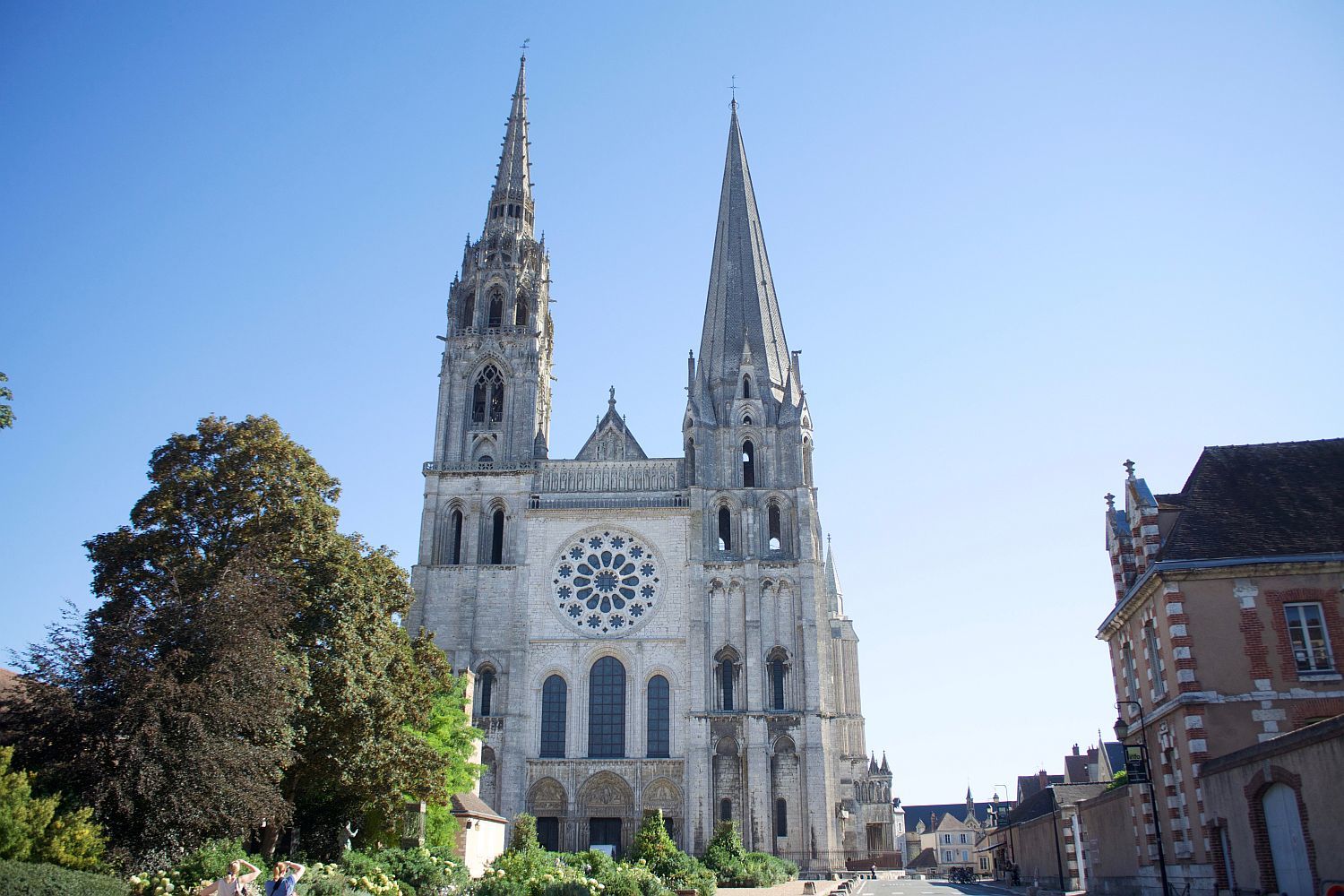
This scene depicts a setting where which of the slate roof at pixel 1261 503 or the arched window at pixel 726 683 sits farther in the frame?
the arched window at pixel 726 683

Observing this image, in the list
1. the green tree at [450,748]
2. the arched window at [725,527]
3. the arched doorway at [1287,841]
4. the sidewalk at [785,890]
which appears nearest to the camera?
the arched doorway at [1287,841]

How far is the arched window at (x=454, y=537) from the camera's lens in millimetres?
45625

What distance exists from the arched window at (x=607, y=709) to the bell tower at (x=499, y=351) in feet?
30.5

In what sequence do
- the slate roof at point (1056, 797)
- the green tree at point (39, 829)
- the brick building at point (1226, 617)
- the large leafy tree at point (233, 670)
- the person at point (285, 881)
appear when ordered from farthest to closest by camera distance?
the slate roof at point (1056, 797)
the brick building at point (1226, 617)
the large leafy tree at point (233, 670)
the green tree at point (39, 829)
the person at point (285, 881)

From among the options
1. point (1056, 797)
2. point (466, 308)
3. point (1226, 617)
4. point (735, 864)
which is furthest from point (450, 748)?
point (466, 308)

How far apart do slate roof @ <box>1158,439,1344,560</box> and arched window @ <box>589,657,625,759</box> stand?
25204mm

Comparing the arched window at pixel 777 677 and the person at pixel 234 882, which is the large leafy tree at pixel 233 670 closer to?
the person at pixel 234 882

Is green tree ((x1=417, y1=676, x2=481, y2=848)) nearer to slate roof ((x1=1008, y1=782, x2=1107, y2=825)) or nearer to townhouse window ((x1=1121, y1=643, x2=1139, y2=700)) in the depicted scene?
townhouse window ((x1=1121, y1=643, x2=1139, y2=700))

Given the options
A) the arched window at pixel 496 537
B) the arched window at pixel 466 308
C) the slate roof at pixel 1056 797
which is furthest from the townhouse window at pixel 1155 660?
the arched window at pixel 466 308

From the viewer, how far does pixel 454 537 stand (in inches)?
1816

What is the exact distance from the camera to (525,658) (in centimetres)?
4369

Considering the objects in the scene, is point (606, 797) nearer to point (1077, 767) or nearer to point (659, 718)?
point (659, 718)

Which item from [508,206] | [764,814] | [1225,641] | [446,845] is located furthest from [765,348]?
[1225,641]

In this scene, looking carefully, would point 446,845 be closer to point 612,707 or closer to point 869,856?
point 612,707
